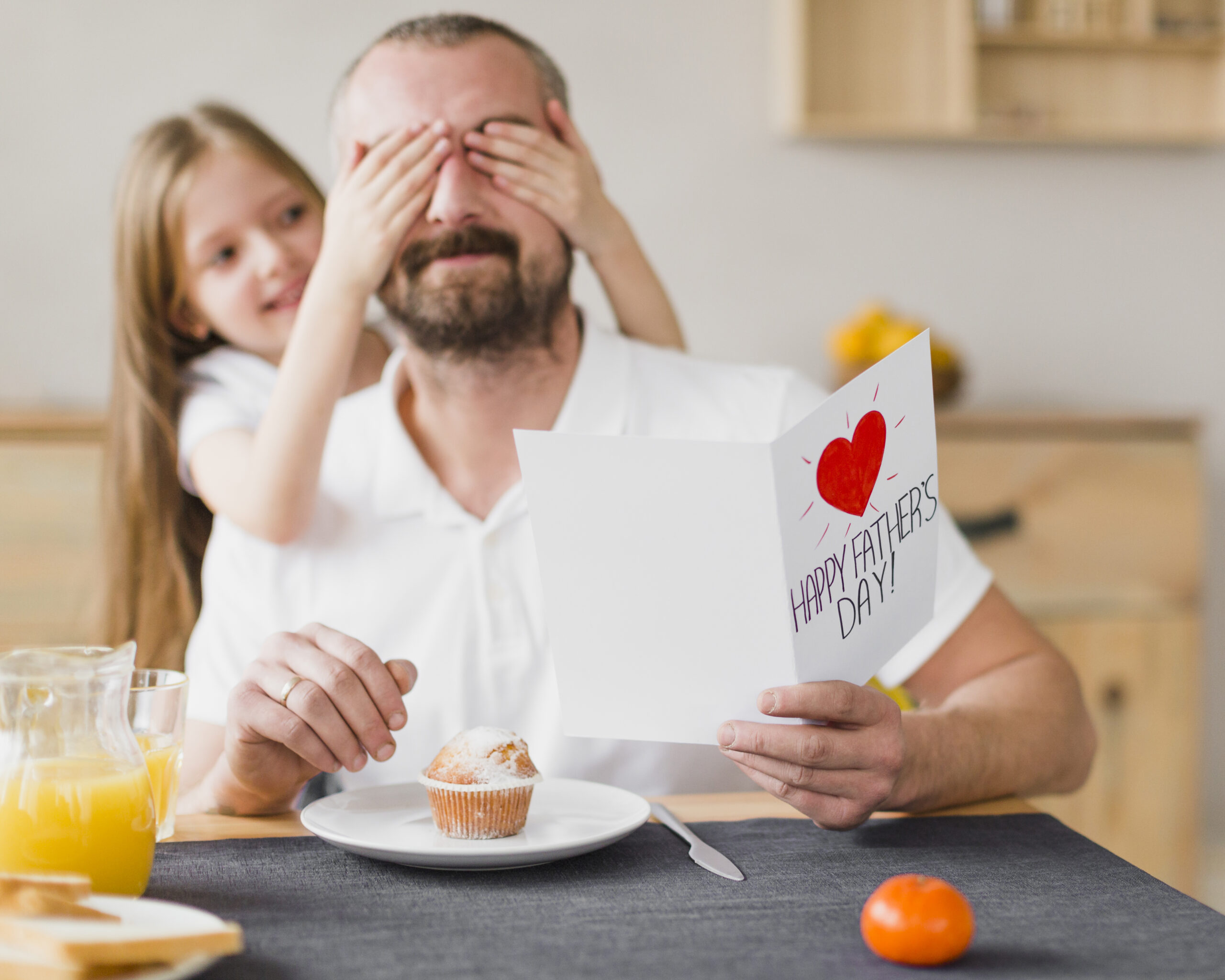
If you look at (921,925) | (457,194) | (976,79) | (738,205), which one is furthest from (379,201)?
(976,79)

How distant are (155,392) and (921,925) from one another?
1.36 metres

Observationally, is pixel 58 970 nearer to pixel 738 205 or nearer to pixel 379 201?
pixel 379 201

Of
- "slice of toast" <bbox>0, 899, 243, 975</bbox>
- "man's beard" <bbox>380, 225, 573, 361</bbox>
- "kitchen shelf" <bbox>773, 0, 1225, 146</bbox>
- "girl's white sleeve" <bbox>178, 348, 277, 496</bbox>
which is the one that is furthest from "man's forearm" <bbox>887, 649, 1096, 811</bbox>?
"kitchen shelf" <bbox>773, 0, 1225, 146</bbox>

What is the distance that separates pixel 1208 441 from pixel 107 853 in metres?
2.84

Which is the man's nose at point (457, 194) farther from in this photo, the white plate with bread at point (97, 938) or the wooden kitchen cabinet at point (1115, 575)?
the wooden kitchen cabinet at point (1115, 575)

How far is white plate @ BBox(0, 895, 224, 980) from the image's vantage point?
53 centimetres

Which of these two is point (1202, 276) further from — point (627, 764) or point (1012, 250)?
point (627, 764)

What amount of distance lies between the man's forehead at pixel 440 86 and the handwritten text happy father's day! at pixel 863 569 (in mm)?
727

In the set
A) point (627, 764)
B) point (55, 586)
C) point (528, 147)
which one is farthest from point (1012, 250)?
point (55, 586)

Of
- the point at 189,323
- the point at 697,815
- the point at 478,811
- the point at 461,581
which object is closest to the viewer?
the point at 478,811

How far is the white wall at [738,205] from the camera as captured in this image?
2.44 meters

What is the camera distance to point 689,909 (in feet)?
2.19

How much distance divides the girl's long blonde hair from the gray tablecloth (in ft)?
2.66

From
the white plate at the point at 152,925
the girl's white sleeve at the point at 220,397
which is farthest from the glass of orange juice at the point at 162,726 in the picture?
the girl's white sleeve at the point at 220,397
